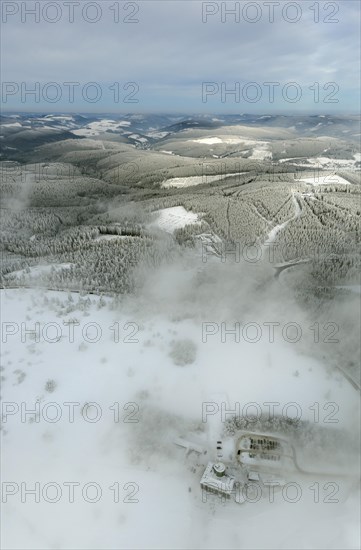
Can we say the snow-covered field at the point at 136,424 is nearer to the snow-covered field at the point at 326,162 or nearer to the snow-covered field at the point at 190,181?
the snow-covered field at the point at 190,181

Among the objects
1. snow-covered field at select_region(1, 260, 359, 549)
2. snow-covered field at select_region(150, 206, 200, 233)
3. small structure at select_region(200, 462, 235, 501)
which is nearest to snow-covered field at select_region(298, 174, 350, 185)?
snow-covered field at select_region(150, 206, 200, 233)

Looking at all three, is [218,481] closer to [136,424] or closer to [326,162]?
[136,424]

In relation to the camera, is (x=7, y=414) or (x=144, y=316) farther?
(x=144, y=316)

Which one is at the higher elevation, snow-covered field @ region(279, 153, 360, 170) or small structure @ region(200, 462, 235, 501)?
snow-covered field @ region(279, 153, 360, 170)

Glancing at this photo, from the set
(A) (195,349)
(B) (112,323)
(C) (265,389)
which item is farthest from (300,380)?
(B) (112,323)

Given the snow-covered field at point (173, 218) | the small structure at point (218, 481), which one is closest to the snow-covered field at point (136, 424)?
the small structure at point (218, 481)

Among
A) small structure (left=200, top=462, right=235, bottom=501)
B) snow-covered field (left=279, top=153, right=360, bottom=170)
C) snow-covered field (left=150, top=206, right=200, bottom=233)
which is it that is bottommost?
small structure (left=200, top=462, right=235, bottom=501)

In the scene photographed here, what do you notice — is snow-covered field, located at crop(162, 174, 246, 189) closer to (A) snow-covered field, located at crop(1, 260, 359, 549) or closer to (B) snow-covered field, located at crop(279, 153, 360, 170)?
(B) snow-covered field, located at crop(279, 153, 360, 170)

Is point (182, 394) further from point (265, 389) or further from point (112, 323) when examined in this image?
point (112, 323)
